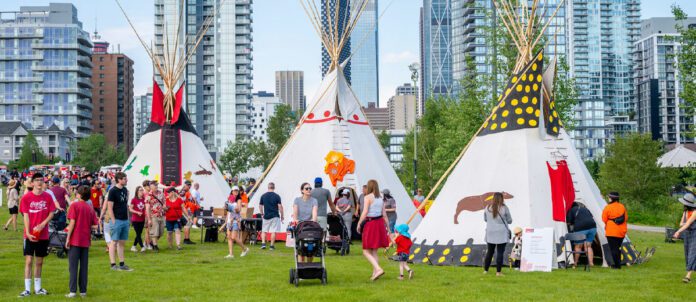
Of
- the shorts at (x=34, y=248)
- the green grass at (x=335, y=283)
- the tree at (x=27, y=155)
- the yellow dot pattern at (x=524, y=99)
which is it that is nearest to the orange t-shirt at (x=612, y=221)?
the green grass at (x=335, y=283)

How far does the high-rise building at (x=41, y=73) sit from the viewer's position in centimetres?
12825

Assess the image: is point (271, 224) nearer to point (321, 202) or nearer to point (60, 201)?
point (321, 202)

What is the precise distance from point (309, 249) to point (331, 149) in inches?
403

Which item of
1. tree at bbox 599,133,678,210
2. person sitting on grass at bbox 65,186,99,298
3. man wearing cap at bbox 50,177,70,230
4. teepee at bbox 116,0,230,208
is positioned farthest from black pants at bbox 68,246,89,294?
tree at bbox 599,133,678,210

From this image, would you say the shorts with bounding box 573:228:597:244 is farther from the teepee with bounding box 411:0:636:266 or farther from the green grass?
the green grass

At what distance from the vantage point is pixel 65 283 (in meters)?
13.5

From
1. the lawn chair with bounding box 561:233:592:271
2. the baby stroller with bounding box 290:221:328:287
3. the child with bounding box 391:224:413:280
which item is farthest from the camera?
the lawn chair with bounding box 561:233:592:271

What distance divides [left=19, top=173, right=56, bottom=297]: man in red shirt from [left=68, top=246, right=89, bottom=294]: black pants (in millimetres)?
521

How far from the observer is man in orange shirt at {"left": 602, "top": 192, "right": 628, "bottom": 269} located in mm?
16031

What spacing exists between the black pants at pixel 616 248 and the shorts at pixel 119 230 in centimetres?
1002

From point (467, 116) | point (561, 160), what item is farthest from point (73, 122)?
point (561, 160)

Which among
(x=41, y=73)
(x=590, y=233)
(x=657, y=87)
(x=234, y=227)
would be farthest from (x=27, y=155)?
(x=657, y=87)

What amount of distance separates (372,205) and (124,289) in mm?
4508

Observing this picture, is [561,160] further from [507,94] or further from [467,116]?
[467,116]
